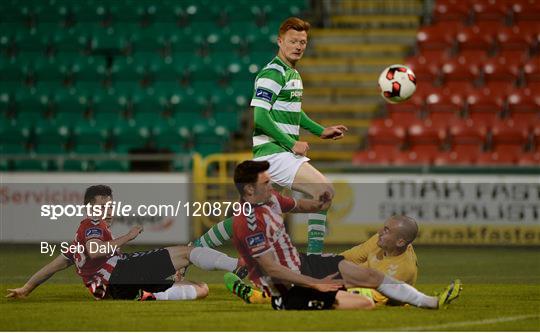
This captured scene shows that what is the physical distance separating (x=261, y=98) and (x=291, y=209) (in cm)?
92

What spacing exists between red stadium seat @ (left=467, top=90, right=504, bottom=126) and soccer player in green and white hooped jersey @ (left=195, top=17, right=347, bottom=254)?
949 centimetres

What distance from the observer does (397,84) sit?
9.95 meters

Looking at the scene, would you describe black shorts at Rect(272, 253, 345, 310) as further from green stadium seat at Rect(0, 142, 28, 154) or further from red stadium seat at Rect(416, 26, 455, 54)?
red stadium seat at Rect(416, 26, 455, 54)

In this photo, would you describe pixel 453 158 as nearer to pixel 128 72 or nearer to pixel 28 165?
pixel 128 72

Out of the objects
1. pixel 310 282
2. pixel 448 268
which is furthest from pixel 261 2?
pixel 310 282

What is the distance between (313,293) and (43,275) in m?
2.39

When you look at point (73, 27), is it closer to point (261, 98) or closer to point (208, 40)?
point (208, 40)

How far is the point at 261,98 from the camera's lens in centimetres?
866

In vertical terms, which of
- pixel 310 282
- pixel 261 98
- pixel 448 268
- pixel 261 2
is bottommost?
pixel 448 268

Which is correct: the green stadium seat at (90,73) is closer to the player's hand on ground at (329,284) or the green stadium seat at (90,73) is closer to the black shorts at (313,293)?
the black shorts at (313,293)

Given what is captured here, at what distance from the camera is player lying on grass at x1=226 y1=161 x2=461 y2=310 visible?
25.3 feet

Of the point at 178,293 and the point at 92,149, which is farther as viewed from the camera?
the point at 92,149

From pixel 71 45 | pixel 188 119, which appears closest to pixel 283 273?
pixel 188 119

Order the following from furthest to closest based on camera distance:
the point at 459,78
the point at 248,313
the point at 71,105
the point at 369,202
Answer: the point at 71,105, the point at 459,78, the point at 369,202, the point at 248,313
